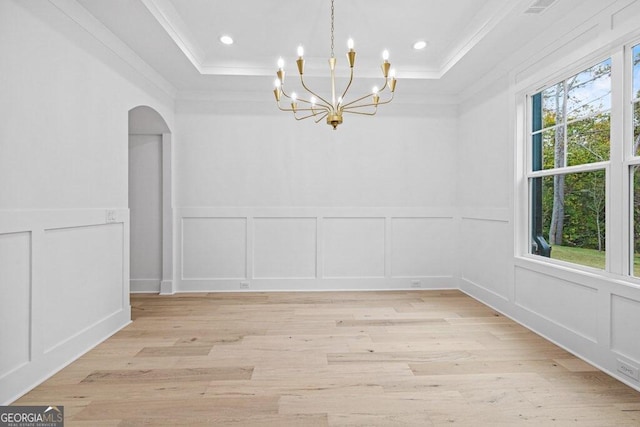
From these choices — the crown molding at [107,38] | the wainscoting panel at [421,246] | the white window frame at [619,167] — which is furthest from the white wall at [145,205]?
the white window frame at [619,167]

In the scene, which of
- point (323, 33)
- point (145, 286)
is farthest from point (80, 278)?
point (323, 33)

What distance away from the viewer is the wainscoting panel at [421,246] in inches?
179

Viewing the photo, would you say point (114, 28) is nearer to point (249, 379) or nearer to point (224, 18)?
point (224, 18)

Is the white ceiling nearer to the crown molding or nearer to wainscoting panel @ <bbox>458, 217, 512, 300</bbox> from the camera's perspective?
the crown molding

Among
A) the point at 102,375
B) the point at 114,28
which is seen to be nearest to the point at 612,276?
the point at 102,375

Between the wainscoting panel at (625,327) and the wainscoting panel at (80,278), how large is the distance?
3.82 metres

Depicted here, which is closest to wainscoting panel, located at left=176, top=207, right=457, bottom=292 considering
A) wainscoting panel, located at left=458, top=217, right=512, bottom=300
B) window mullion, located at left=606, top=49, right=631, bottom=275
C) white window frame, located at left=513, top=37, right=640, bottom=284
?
→ wainscoting panel, located at left=458, top=217, right=512, bottom=300

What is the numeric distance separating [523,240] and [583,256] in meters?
0.70

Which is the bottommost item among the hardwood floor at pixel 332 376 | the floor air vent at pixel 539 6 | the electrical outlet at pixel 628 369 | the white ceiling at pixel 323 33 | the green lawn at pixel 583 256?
the hardwood floor at pixel 332 376

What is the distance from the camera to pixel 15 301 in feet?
6.48

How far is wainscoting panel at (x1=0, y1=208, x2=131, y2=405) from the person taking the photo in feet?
6.36

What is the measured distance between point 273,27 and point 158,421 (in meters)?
3.19

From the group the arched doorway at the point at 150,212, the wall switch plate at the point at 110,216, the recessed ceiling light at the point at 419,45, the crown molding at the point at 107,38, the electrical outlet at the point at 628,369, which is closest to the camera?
the electrical outlet at the point at 628,369

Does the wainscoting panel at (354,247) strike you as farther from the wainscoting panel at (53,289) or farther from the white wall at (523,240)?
the wainscoting panel at (53,289)
